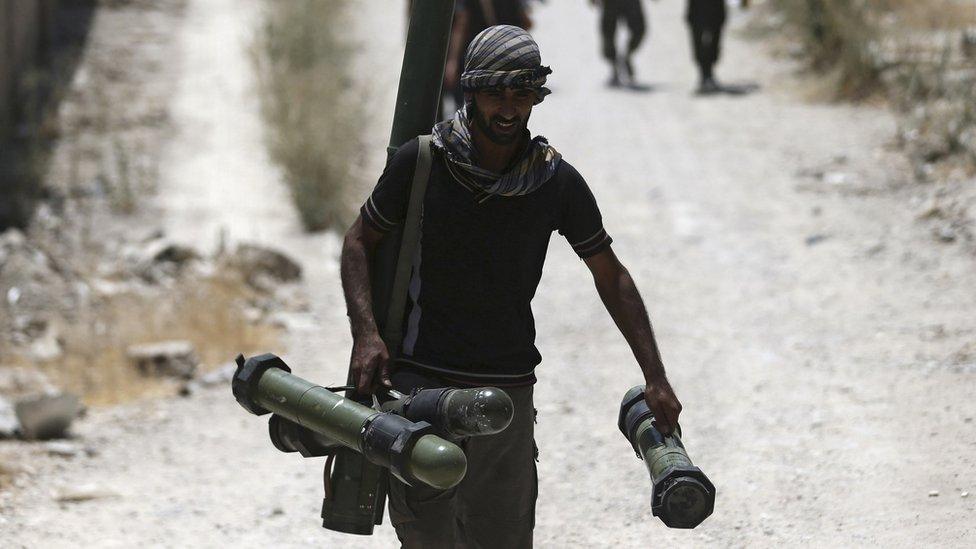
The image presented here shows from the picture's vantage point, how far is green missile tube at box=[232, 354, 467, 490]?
257 cm

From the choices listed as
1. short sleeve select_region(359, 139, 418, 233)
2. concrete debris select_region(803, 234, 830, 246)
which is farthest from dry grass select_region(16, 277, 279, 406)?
short sleeve select_region(359, 139, 418, 233)

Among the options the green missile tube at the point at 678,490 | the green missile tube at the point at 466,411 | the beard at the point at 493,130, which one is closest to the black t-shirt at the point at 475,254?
the beard at the point at 493,130

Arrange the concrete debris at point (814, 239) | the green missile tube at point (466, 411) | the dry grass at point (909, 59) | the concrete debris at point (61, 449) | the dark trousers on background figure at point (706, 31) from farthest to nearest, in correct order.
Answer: the dark trousers on background figure at point (706, 31) < the dry grass at point (909, 59) < the concrete debris at point (814, 239) < the concrete debris at point (61, 449) < the green missile tube at point (466, 411)

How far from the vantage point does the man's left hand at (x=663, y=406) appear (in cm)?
295

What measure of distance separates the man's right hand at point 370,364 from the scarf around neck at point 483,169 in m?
0.41

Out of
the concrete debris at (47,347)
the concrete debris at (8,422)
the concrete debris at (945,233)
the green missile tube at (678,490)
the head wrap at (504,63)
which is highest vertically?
the head wrap at (504,63)

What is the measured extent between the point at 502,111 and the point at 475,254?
335 millimetres

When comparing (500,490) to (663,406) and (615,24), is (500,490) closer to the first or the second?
(663,406)

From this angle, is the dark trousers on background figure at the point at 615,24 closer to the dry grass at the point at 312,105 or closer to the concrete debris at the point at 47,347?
the dry grass at the point at 312,105

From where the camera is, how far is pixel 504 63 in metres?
2.81

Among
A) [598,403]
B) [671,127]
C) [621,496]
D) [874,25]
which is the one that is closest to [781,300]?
[598,403]

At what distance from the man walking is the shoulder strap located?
0.07ft

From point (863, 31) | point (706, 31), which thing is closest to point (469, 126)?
point (863, 31)

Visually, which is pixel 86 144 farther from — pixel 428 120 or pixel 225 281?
pixel 428 120
